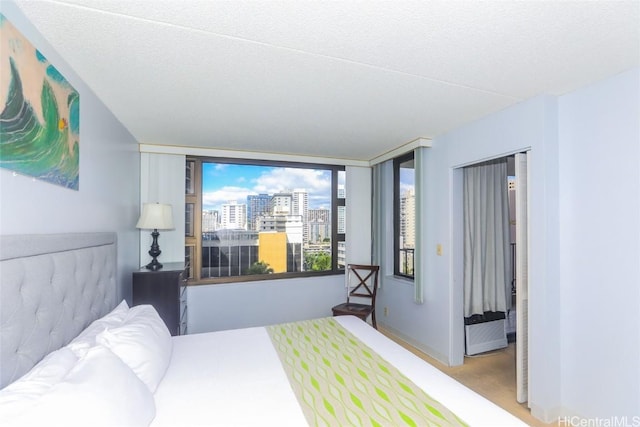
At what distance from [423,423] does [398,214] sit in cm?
312

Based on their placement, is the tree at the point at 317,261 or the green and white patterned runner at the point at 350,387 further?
the tree at the point at 317,261

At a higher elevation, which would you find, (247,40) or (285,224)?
(247,40)

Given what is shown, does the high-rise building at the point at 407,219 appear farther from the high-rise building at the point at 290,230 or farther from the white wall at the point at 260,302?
the high-rise building at the point at 290,230

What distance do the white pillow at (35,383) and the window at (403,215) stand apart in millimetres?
3508

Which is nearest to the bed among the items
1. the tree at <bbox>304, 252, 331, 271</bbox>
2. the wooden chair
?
the wooden chair

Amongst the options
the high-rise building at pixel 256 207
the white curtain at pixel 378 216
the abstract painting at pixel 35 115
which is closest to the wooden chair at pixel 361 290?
the white curtain at pixel 378 216

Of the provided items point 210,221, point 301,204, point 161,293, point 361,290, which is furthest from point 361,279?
point 161,293

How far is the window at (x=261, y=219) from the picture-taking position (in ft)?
12.4

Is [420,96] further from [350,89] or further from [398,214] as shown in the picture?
[398,214]

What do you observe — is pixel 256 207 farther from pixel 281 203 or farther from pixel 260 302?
pixel 260 302

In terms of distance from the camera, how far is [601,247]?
6.51 feet

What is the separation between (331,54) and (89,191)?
1.79 meters

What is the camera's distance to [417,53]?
5.40 feet

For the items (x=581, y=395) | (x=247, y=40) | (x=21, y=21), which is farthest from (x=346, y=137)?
(x=581, y=395)
